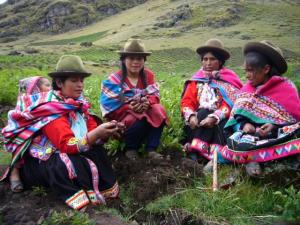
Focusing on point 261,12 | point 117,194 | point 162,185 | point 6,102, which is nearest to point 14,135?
point 117,194

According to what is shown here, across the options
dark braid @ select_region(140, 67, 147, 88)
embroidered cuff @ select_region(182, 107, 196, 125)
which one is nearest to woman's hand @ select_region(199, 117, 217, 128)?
embroidered cuff @ select_region(182, 107, 196, 125)

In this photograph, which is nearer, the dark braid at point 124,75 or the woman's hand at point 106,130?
the woman's hand at point 106,130

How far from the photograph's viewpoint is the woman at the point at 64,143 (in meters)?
3.66

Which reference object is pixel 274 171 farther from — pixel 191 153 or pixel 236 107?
pixel 191 153

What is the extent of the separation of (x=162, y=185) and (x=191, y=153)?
90cm

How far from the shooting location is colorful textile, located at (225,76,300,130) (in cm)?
407

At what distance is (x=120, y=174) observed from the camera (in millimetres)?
4562

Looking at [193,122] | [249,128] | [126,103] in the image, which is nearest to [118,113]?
[126,103]

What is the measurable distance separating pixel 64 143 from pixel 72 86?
0.60 metres

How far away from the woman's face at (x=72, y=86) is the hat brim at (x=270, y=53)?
180cm

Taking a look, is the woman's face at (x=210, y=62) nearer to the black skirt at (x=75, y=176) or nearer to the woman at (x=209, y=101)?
the woman at (x=209, y=101)

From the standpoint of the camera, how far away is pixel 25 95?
3977mm

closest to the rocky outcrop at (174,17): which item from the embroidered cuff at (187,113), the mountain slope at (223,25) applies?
the mountain slope at (223,25)

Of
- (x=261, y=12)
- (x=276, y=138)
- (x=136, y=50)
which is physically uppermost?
(x=136, y=50)
